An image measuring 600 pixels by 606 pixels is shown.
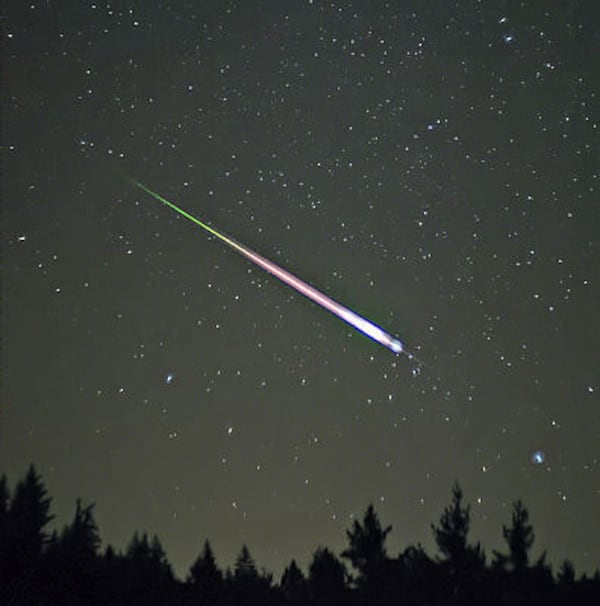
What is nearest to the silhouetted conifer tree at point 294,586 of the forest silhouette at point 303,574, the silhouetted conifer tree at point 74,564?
the forest silhouette at point 303,574

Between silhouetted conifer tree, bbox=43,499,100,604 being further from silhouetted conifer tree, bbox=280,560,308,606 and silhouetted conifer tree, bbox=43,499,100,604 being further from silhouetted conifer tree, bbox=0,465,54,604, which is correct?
silhouetted conifer tree, bbox=280,560,308,606

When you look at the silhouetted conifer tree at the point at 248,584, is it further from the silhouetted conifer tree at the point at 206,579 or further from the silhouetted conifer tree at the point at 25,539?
the silhouetted conifer tree at the point at 25,539

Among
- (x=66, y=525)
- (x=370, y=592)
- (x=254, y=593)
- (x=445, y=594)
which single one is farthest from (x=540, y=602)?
(x=66, y=525)

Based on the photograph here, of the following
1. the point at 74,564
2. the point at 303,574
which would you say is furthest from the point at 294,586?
the point at 74,564

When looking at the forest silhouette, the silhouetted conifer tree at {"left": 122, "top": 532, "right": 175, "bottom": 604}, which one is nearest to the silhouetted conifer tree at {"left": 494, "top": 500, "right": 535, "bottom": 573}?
the forest silhouette

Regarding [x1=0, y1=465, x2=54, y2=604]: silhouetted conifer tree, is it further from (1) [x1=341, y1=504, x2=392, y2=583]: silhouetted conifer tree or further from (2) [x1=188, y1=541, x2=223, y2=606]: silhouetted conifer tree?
(1) [x1=341, y1=504, x2=392, y2=583]: silhouetted conifer tree

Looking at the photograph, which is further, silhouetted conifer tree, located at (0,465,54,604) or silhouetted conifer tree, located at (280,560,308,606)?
silhouetted conifer tree, located at (280,560,308,606)

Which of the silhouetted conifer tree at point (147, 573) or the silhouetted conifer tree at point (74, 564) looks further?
the silhouetted conifer tree at point (147, 573)

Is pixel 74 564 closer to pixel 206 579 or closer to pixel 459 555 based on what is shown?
pixel 206 579
